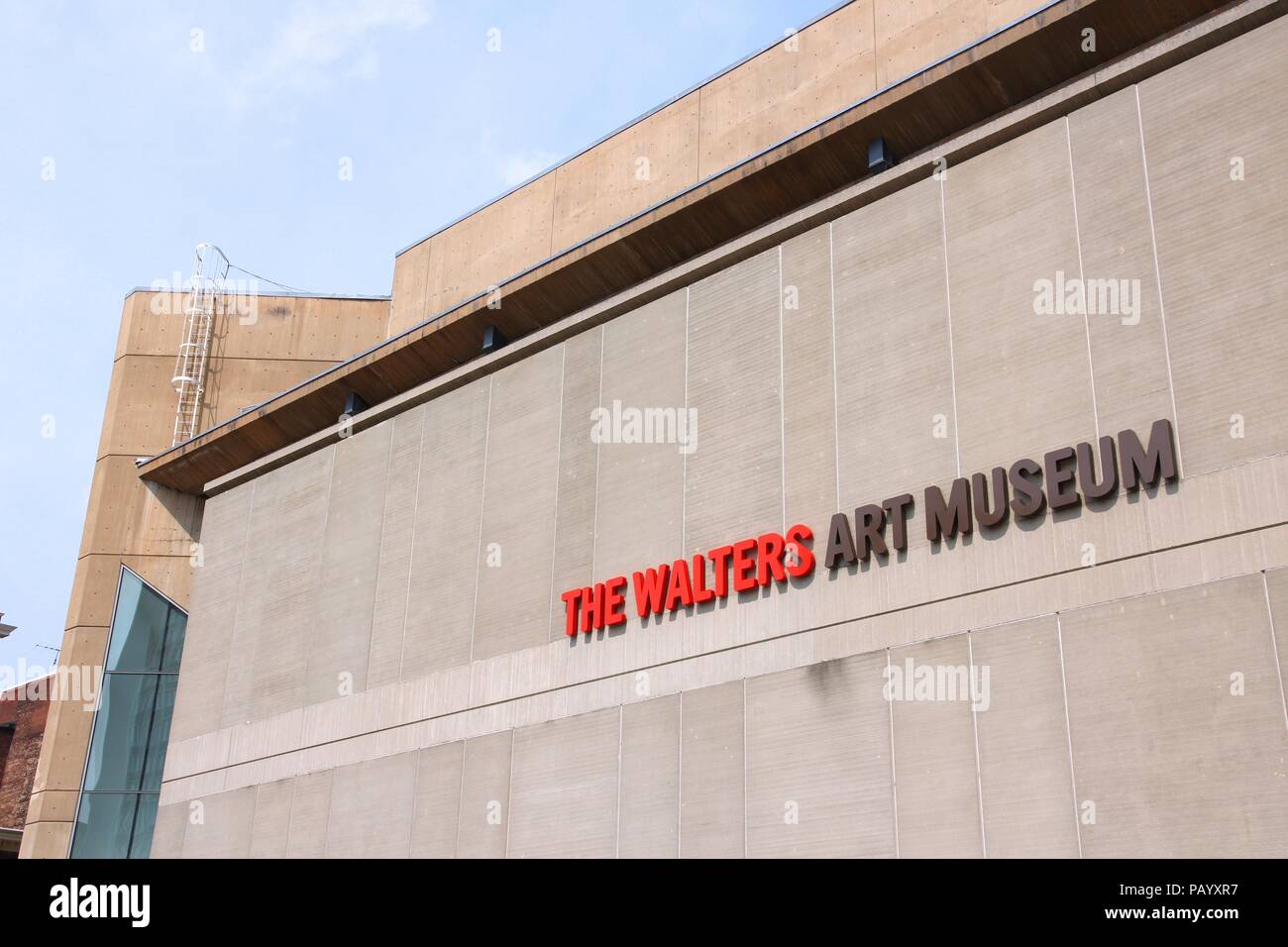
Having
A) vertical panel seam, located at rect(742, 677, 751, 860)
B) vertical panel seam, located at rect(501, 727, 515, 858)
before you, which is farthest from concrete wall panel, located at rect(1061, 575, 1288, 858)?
vertical panel seam, located at rect(501, 727, 515, 858)

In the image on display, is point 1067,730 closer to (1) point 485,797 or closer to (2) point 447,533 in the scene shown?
(1) point 485,797

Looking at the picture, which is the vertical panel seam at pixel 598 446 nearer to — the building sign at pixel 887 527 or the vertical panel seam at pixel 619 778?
the building sign at pixel 887 527

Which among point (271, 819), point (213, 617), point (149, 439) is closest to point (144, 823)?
point (213, 617)

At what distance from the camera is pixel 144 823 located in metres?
31.5

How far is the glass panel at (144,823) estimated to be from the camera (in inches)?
1225

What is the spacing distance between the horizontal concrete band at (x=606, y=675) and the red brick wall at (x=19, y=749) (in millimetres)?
27883

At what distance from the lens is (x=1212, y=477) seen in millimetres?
15531

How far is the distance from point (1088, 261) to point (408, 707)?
45.9 feet

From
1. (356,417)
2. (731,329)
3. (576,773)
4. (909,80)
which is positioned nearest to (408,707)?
(576,773)

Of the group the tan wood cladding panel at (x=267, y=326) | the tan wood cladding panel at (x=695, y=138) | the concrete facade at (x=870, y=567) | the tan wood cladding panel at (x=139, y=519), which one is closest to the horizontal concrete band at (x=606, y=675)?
the concrete facade at (x=870, y=567)

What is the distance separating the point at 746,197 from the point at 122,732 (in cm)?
2056
